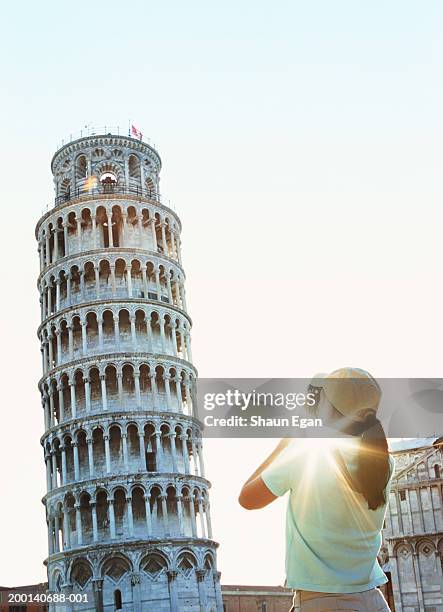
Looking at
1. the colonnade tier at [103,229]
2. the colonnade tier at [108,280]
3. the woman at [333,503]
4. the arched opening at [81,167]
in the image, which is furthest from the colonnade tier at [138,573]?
the woman at [333,503]

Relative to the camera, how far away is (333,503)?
479 cm

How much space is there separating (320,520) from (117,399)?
46050 mm

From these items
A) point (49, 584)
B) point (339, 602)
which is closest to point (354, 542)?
point (339, 602)

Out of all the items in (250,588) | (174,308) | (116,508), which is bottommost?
(250,588)

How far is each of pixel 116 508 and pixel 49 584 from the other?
6.45m

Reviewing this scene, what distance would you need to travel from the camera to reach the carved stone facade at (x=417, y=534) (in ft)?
173

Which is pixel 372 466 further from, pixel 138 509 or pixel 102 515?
pixel 102 515

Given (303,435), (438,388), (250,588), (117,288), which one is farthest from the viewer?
(250,588)

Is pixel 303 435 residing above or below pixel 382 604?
above

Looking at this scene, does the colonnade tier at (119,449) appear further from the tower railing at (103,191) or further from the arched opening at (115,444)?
the tower railing at (103,191)

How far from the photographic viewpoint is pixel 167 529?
48125 millimetres

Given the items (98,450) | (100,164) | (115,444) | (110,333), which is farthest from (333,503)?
(100,164)

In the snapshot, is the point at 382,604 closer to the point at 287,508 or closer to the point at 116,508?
the point at 287,508

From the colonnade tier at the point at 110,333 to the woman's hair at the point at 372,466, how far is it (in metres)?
46.2
